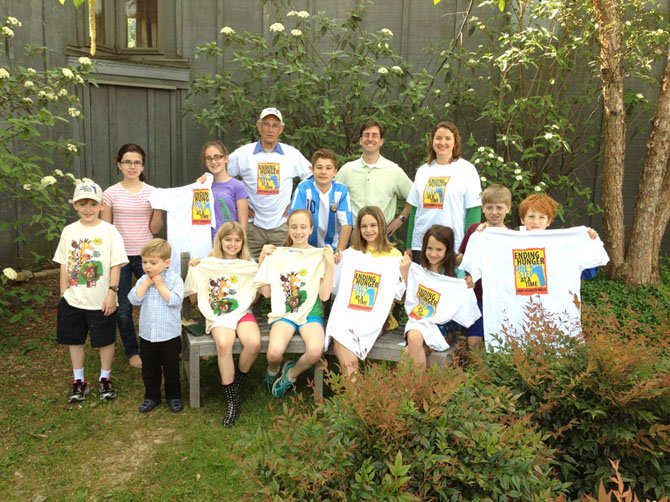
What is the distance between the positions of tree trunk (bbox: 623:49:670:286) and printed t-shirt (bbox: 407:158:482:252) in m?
2.62

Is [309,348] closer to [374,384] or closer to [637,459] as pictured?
[374,384]

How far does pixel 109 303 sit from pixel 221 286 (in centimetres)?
78

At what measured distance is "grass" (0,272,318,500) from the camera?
338cm

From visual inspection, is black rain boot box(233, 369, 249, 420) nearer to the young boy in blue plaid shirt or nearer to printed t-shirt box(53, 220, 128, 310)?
the young boy in blue plaid shirt

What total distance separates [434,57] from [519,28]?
1.19 metres

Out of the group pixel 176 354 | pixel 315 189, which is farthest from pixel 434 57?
pixel 176 354

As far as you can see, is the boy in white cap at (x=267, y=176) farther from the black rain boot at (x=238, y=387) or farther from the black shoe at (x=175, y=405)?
the black shoe at (x=175, y=405)

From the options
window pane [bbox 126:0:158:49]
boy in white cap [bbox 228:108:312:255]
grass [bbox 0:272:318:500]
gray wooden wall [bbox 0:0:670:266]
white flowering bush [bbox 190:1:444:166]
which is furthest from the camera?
window pane [bbox 126:0:158:49]

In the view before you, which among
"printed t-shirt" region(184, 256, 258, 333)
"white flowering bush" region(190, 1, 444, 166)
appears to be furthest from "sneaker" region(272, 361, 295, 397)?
"white flowering bush" region(190, 1, 444, 166)

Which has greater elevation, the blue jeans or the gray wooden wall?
the gray wooden wall

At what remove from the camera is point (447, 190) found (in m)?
4.65

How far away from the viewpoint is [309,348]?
4.14 meters

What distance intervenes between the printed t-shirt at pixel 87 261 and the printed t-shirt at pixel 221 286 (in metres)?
0.56

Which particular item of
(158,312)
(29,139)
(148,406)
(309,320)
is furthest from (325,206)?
(29,139)
